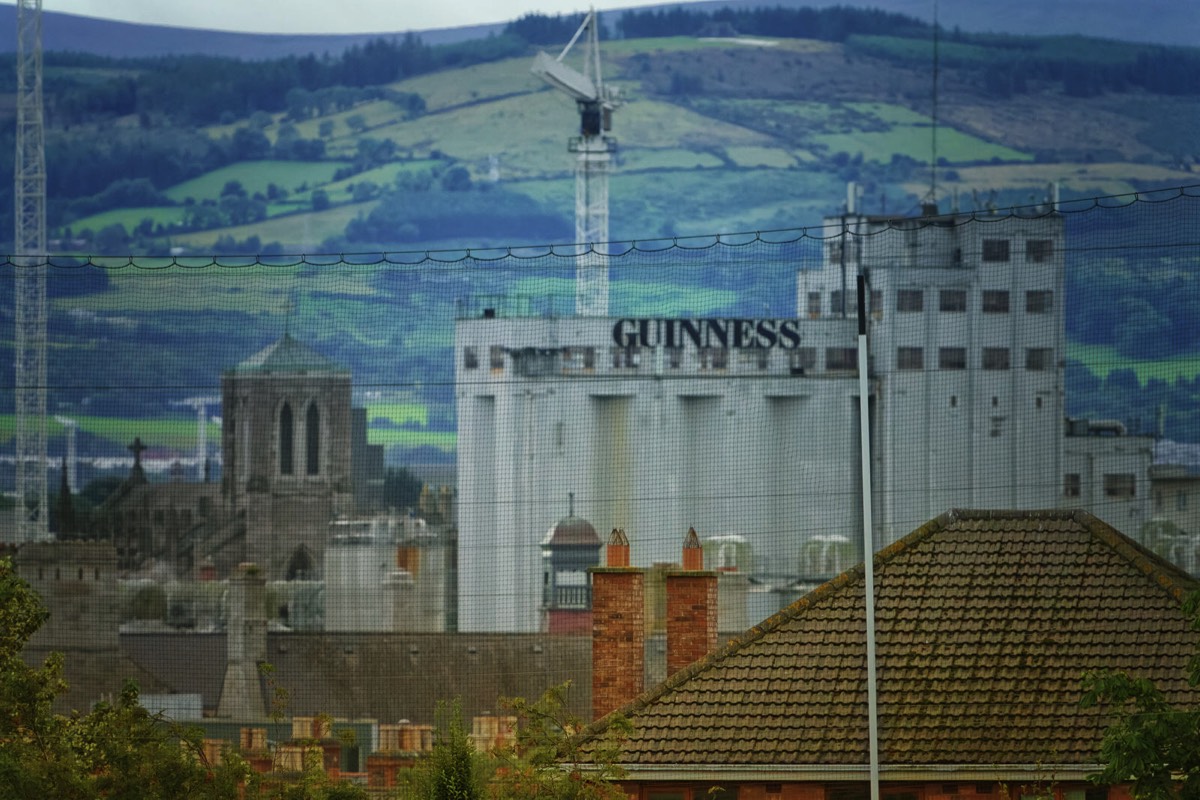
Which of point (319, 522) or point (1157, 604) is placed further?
point (319, 522)

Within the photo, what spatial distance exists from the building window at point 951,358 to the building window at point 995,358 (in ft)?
1.99

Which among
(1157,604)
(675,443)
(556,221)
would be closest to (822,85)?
(556,221)

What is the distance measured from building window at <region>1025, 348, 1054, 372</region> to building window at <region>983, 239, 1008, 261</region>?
9.33 ft

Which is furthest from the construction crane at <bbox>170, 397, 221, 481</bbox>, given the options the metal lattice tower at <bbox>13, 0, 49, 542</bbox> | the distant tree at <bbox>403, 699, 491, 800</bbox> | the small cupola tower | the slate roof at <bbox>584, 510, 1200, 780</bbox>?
the distant tree at <bbox>403, 699, 491, 800</bbox>

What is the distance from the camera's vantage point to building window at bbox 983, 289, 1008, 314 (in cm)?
6306

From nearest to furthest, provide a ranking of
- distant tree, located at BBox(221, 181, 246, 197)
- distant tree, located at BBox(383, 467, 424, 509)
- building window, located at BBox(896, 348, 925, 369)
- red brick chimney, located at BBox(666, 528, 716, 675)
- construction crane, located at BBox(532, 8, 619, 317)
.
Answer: red brick chimney, located at BBox(666, 528, 716, 675), building window, located at BBox(896, 348, 925, 369), construction crane, located at BBox(532, 8, 619, 317), distant tree, located at BBox(383, 467, 424, 509), distant tree, located at BBox(221, 181, 246, 197)

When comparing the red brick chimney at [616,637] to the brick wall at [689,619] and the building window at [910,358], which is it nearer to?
the brick wall at [689,619]

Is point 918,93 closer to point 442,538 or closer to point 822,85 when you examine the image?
point 822,85

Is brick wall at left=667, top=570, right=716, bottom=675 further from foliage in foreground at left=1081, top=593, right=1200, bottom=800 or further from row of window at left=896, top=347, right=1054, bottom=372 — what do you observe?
row of window at left=896, top=347, right=1054, bottom=372

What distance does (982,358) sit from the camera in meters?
62.4

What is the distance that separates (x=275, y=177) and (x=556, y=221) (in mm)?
27353

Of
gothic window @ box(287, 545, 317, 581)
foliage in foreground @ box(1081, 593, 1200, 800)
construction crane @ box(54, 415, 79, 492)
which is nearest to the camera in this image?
foliage in foreground @ box(1081, 593, 1200, 800)

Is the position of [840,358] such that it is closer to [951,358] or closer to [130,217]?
[951,358]

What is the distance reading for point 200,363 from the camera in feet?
240
